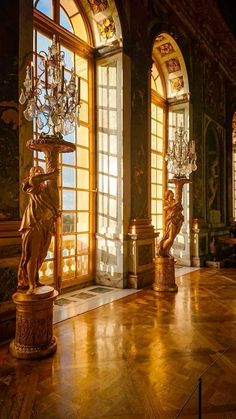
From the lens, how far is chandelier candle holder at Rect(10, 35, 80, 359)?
292 centimetres

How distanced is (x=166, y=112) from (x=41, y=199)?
6404 millimetres

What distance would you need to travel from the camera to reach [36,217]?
2.99 meters

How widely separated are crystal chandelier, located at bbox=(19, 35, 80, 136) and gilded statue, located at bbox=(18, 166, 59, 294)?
458 millimetres

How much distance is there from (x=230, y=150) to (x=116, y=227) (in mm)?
6892

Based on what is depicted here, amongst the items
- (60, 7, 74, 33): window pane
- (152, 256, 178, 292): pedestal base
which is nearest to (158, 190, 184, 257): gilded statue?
(152, 256, 178, 292): pedestal base

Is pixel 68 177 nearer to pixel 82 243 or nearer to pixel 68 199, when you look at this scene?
pixel 68 199

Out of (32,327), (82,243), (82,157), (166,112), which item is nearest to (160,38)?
(166,112)

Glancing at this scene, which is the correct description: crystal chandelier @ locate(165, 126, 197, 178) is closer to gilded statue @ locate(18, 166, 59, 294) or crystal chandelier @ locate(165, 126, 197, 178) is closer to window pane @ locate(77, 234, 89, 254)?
window pane @ locate(77, 234, 89, 254)

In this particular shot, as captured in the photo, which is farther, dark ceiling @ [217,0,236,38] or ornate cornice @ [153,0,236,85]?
dark ceiling @ [217,0,236,38]

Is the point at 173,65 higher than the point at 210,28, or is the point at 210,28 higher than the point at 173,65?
the point at 210,28

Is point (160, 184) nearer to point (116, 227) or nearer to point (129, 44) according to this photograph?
point (116, 227)

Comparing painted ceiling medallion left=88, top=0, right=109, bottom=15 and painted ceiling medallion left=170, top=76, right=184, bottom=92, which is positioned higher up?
painted ceiling medallion left=88, top=0, right=109, bottom=15

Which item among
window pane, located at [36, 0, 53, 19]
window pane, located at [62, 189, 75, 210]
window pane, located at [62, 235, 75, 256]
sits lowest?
window pane, located at [62, 235, 75, 256]

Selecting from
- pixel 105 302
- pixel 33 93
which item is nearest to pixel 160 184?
pixel 105 302
